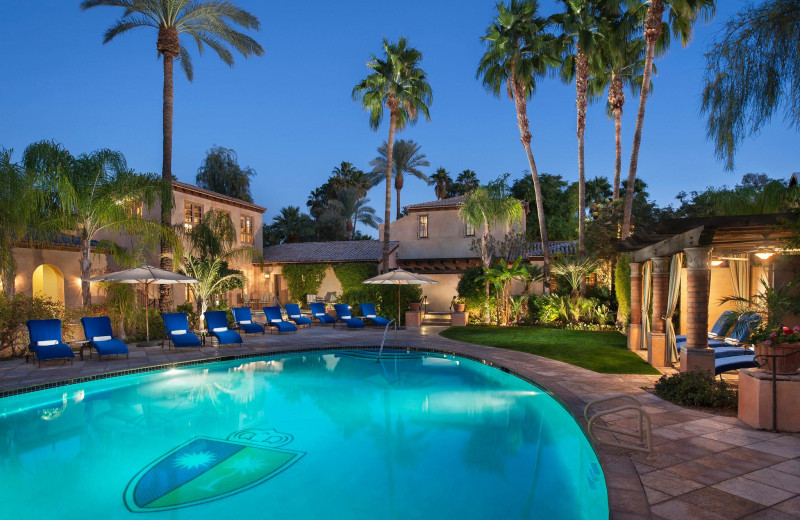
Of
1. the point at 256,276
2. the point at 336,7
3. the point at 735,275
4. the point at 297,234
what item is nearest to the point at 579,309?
the point at 735,275

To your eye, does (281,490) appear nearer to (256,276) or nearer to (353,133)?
(256,276)

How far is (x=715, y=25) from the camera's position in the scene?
580 cm

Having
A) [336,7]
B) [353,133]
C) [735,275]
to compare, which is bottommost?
[735,275]

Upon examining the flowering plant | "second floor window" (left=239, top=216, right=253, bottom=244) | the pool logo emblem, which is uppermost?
"second floor window" (left=239, top=216, right=253, bottom=244)

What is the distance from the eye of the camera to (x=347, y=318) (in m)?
19.4

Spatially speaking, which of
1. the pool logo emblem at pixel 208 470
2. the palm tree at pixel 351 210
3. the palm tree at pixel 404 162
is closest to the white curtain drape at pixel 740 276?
the pool logo emblem at pixel 208 470

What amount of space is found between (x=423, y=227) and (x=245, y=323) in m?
15.1

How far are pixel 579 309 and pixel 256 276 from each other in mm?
19244

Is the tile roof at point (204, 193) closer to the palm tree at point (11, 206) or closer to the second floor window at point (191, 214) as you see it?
the second floor window at point (191, 214)

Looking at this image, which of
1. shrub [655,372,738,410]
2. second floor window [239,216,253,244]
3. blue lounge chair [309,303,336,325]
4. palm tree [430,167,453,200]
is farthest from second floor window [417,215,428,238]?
shrub [655,372,738,410]

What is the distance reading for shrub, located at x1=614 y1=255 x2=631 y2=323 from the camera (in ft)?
54.9

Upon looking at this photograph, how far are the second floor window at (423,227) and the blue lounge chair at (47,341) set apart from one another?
20543 millimetres

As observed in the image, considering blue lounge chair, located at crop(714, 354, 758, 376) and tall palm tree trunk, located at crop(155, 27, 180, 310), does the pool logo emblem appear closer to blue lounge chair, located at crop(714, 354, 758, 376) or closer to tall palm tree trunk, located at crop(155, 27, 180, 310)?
blue lounge chair, located at crop(714, 354, 758, 376)

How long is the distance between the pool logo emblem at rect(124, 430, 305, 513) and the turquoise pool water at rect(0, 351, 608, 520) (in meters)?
0.02
